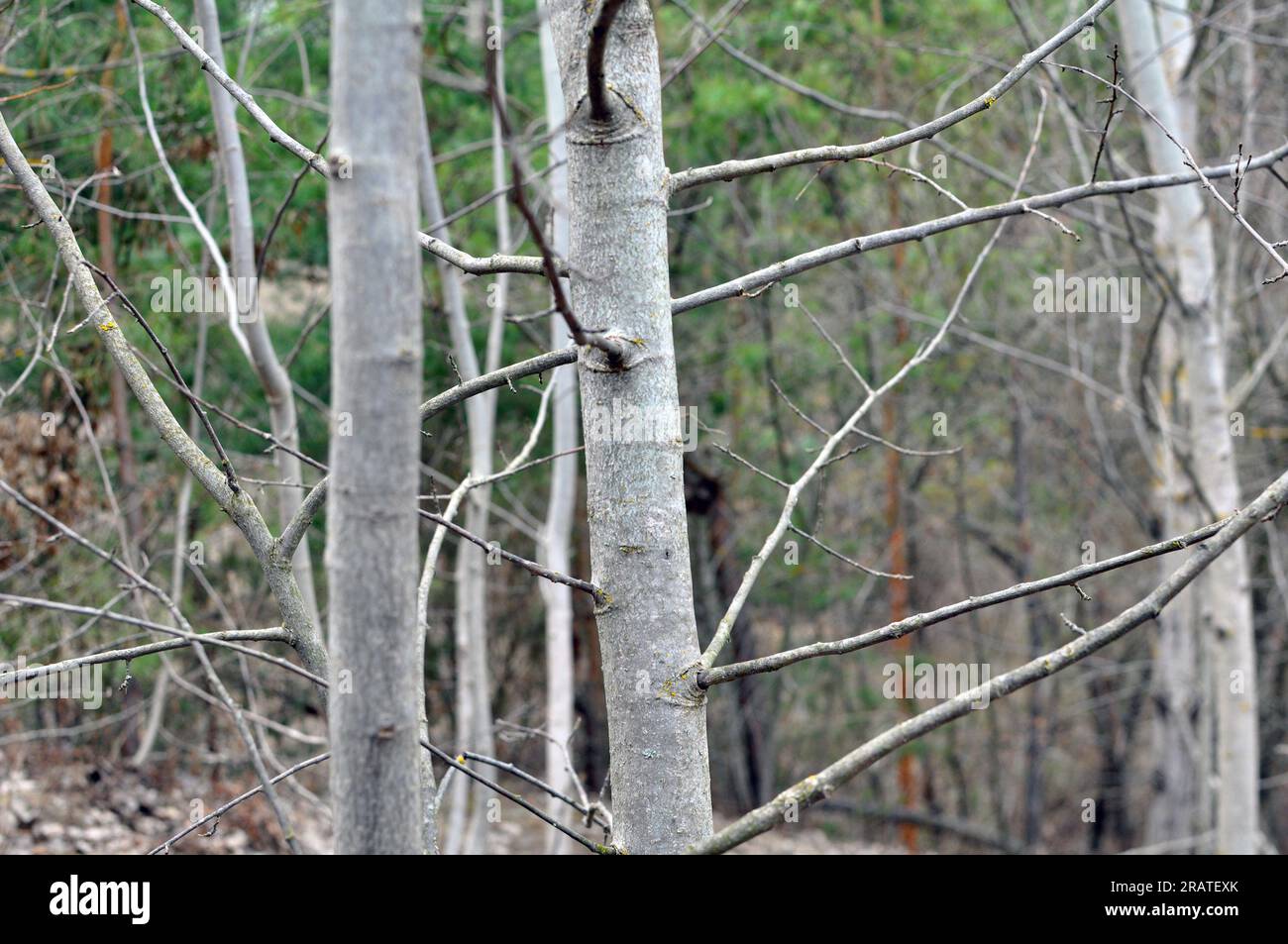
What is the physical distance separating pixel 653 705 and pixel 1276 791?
13.4 meters

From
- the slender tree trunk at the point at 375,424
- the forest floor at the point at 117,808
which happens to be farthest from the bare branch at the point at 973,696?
the forest floor at the point at 117,808

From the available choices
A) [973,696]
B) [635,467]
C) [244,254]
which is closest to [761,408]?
[244,254]

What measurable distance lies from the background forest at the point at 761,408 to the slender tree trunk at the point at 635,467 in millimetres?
3283

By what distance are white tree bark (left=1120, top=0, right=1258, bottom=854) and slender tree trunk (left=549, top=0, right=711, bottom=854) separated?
4.24 m

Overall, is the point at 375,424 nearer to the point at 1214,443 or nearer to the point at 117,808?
the point at 1214,443

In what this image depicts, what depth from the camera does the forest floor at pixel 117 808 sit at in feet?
20.6

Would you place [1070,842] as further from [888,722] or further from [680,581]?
[680,581]

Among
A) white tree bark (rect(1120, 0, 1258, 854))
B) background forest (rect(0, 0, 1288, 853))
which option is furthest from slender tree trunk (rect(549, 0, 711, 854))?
white tree bark (rect(1120, 0, 1258, 854))

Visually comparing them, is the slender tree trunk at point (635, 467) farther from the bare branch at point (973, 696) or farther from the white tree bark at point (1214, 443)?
the white tree bark at point (1214, 443)

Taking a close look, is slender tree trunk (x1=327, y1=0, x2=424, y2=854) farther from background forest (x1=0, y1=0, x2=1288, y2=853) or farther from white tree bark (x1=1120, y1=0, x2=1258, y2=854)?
white tree bark (x1=1120, y1=0, x2=1258, y2=854)
